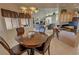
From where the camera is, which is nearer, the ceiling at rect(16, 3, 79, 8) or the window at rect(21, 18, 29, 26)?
the ceiling at rect(16, 3, 79, 8)

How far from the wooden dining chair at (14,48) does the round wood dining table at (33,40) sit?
0.05 meters

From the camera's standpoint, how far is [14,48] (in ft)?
3.53

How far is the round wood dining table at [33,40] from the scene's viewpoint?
3.51 feet

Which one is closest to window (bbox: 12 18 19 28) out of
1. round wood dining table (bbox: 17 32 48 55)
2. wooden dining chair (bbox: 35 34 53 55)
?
round wood dining table (bbox: 17 32 48 55)

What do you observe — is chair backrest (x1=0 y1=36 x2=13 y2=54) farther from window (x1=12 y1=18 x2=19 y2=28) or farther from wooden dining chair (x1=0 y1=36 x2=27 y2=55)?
window (x1=12 y1=18 x2=19 y2=28)

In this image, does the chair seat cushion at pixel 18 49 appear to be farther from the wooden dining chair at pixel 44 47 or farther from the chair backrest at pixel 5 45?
the wooden dining chair at pixel 44 47

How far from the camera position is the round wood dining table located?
1.07m

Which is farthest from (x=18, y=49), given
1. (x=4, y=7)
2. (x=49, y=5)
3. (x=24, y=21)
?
(x=49, y=5)

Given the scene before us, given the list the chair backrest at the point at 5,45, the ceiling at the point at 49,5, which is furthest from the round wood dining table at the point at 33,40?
the ceiling at the point at 49,5

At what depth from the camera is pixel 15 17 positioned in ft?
3.48

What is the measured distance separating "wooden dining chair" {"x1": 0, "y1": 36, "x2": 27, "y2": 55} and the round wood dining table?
5cm

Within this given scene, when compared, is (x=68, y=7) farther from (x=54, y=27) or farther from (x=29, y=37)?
(x=29, y=37)

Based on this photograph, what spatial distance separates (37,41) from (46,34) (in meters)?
0.12
